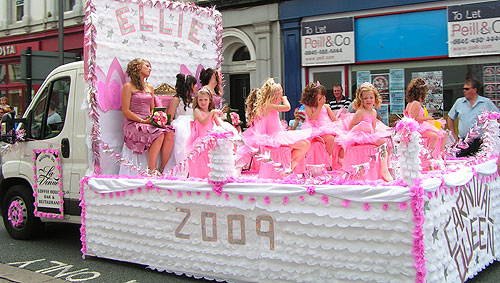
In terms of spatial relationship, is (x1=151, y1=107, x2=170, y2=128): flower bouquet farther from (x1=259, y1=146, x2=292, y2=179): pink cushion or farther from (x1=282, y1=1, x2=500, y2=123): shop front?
(x1=282, y1=1, x2=500, y2=123): shop front

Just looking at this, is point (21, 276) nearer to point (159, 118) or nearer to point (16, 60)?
point (159, 118)

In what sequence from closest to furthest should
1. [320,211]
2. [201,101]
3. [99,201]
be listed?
1. [320,211]
2. [99,201]
3. [201,101]

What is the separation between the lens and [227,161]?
4.84 meters

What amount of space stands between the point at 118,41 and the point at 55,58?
223 inches

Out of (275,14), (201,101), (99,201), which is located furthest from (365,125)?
(275,14)

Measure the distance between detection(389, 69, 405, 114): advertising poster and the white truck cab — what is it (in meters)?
8.55

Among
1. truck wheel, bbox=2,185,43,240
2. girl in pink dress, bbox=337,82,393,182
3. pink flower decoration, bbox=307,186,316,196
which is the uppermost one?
girl in pink dress, bbox=337,82,393,182

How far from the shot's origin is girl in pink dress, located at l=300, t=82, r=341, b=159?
690 cm

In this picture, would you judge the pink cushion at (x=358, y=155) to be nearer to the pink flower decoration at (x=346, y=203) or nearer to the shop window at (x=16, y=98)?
the pink flower decoration at (x=346, y=203)

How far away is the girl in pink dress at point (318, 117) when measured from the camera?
6.90m

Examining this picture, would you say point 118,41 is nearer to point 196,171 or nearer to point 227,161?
point 196,171

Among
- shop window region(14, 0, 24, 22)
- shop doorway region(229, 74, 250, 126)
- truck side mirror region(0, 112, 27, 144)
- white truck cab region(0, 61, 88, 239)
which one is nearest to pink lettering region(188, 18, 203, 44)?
white truck cab region(0, 61, 88, 239)

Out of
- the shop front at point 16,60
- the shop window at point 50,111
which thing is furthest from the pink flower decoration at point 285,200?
the shop front at point 16,60

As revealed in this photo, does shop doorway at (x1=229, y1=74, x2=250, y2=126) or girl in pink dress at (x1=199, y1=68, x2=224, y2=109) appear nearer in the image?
girl in pink dress at (x1=199, y1=68, x2=224, y2=109)
